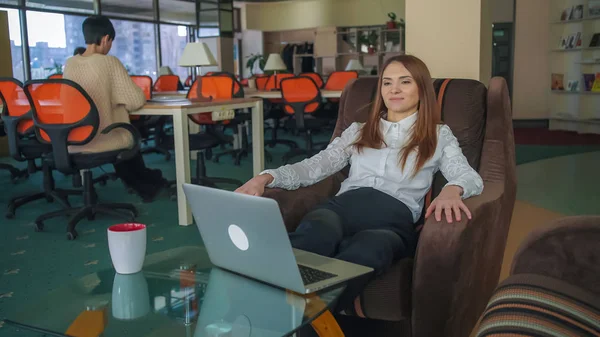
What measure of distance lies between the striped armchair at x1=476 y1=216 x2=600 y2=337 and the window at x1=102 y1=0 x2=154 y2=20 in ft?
32.3

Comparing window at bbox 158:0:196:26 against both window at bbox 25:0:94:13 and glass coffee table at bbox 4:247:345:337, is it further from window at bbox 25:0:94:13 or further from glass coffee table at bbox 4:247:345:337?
glass coffee table at bbox 4:247:345:337

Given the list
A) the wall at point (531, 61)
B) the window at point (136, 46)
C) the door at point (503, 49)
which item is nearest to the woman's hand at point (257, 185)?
the wall at point (531, 61)

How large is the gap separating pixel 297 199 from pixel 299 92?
3773 millimetres

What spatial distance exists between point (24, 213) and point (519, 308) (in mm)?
3739

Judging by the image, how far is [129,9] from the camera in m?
10.5

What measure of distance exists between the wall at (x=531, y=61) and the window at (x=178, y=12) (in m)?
6.41

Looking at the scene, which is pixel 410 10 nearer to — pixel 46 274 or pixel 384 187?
pixel 384 187

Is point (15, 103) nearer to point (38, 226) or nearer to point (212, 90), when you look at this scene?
point (38, 226)

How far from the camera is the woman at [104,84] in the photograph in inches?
134

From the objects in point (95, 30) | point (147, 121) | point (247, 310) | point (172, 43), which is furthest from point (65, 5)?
point (247, 310)

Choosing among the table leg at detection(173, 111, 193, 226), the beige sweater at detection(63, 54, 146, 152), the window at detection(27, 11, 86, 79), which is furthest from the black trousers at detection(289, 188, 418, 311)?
the window at detection(27, 11, 86, 79)

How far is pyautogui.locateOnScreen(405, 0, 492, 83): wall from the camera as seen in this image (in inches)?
112

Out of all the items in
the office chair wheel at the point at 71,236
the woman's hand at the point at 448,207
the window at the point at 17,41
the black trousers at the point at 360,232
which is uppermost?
the window at the point at 17,41

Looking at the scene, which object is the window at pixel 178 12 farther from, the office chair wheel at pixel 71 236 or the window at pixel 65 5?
the office chair wheel at pixel 71 236
